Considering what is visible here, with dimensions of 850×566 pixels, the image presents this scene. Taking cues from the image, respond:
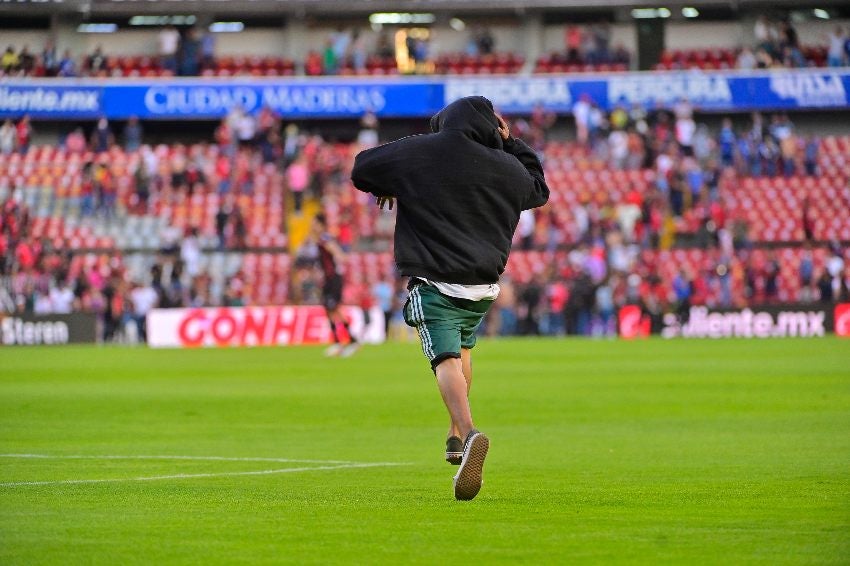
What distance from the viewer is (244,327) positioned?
40.0 m

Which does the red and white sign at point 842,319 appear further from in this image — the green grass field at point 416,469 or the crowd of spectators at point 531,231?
the green grass field at point 416,469

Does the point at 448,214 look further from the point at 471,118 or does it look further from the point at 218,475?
the point at 218,475

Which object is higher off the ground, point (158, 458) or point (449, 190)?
point (449, 190)

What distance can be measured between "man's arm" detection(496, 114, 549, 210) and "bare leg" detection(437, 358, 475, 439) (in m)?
1.08

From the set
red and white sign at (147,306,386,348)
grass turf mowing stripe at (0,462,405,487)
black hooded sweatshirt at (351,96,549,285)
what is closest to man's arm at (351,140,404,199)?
black hooded sweatshirt at (351,96,549,285)

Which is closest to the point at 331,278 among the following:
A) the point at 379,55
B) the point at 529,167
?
the point at 529,167

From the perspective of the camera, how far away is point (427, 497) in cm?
885

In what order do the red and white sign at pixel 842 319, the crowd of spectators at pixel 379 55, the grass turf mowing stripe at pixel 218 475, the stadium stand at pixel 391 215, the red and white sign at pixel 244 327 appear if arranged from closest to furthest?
the grass turf mowing stripe at pixel 218 475 → the red and white sign at pixel 244 327 → the red and white sign at pixel 842 319 → the stadium stand at pixel 391 215 → the crowd of spectators at pixel 379 55

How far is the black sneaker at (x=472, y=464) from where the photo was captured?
27.1 feet

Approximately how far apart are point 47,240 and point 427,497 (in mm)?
37176

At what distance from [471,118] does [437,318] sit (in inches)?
46.0

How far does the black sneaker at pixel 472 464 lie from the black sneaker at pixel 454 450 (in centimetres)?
98

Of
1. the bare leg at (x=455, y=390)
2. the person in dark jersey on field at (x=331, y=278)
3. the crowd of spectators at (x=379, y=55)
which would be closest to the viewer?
the bare leg at (x=455, y=390)

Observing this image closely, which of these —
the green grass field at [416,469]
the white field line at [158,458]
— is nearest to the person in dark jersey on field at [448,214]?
the green grass field at [416,469]
